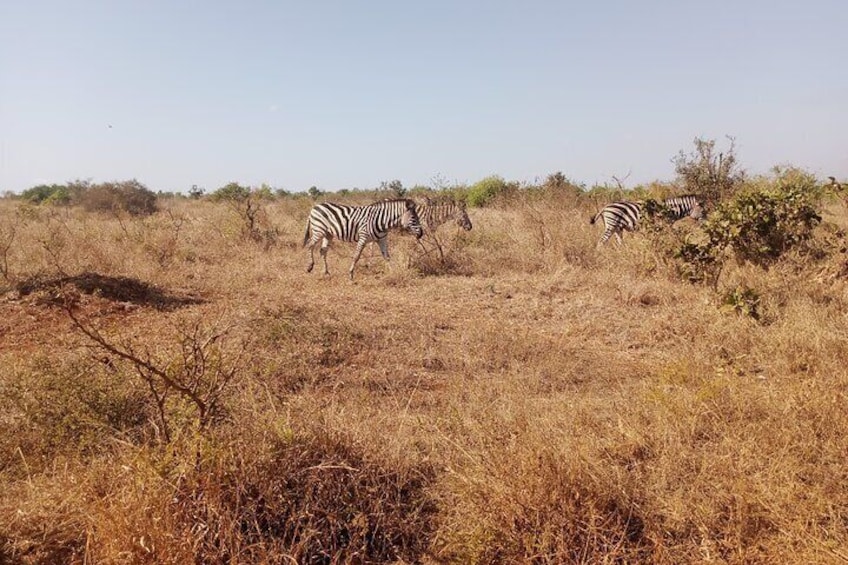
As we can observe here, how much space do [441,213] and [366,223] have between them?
2880mm

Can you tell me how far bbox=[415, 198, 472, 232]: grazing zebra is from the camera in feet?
39.0

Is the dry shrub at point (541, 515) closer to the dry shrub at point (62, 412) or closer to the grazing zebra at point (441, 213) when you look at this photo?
the dry shrub at point (62, 412)

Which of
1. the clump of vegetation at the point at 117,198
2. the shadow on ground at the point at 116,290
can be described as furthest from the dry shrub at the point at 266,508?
A: the clump of vegetation at the point at 117,198

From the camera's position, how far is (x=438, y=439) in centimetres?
323

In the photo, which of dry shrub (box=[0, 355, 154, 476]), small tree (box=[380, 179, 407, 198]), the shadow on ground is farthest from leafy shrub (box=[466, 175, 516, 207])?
dry shrub (box=[0, 355, 154, 476])

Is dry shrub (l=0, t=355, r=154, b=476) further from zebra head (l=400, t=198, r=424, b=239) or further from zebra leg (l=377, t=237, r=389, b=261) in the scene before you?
zebra head (l=400, t=198, r=424, b=239)

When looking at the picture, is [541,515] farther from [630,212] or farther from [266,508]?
[630,212]

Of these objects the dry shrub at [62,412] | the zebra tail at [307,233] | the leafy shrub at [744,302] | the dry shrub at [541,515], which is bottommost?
the dry shrub at [541,515]

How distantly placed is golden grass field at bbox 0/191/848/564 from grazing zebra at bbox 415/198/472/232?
587 centimetres

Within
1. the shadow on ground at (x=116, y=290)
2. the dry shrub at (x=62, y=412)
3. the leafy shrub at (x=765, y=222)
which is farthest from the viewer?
the leafy shrub at (x=765, y=222)

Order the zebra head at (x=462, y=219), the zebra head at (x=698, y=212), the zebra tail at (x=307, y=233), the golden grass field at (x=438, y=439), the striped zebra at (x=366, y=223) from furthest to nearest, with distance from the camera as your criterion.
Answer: the zebra head at (x=462, y=219) < the zebra head at (x=698, y=212) < the zebra tail at (x=307, y=233) < the striped zebra at (x=366, y=223) < the golden grass field at (x=438, y=439)

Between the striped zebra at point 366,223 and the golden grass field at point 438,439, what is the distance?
12.9 feet

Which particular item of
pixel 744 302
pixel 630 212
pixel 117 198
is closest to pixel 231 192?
pixel 117 198

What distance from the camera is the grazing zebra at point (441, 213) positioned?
11883mm
